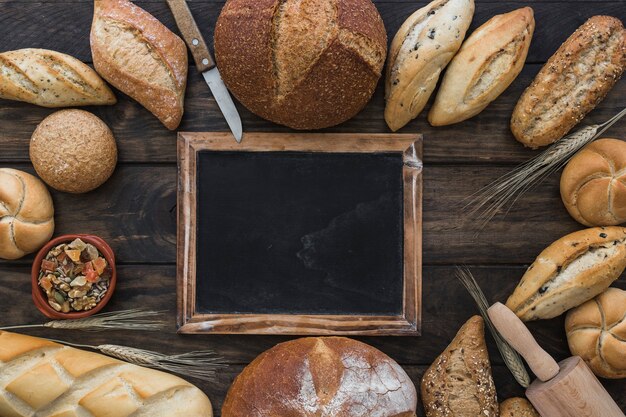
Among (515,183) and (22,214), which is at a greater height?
(515,183)

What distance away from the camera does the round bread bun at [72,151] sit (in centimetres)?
189

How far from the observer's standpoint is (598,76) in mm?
1887

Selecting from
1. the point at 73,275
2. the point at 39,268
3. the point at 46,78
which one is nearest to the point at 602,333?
the point at 73,275

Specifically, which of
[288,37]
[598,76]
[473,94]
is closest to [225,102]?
[288,37]

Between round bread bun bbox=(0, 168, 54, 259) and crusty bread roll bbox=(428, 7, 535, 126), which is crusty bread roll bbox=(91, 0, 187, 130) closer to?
round bread bun bbox=(0, 168, 54, 259)

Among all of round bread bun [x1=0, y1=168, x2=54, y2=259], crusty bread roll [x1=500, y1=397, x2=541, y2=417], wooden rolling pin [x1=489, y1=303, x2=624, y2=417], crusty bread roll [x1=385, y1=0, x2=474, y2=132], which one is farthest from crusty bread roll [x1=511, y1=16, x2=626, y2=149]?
round bread bun [x1=0, y1=168, x2=54, y2=259]

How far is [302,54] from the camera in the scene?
176cm

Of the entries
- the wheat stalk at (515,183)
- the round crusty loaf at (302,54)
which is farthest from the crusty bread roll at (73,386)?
the wheat stalk at (515,183)

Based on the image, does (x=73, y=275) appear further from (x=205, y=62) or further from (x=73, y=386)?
(x=205, y=62)

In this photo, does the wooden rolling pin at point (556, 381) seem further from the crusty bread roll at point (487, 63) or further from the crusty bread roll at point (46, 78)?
the crusty bread roll at point (46, 78)

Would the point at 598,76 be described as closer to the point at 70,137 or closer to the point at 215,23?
the point at 215,23

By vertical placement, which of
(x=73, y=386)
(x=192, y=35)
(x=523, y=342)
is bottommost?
(x=73, y=386)

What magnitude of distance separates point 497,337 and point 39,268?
64.2 inches

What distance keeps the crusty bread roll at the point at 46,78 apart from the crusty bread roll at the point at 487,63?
1.23m
